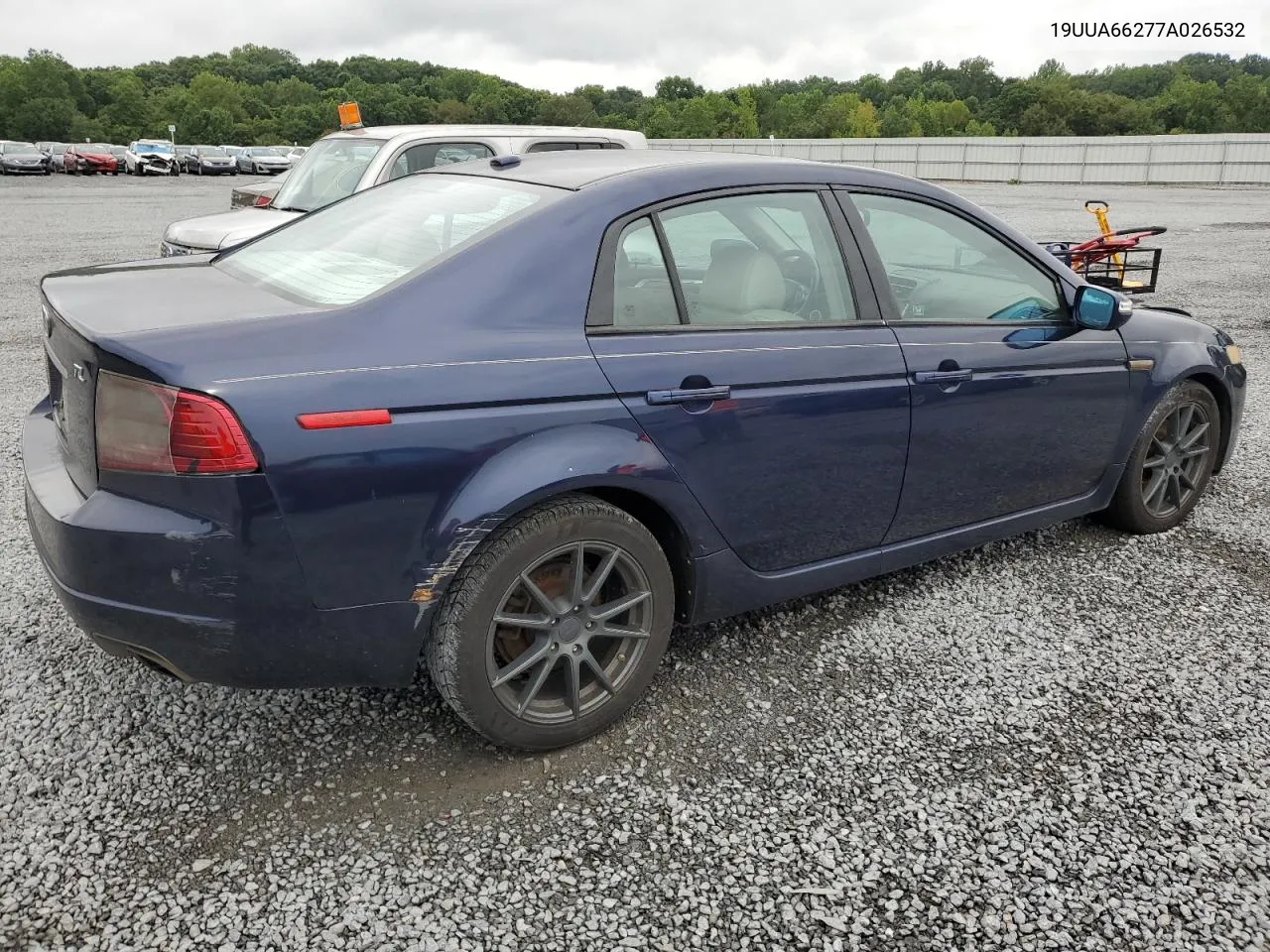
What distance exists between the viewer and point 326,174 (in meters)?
8.54

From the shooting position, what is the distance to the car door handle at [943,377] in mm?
3291

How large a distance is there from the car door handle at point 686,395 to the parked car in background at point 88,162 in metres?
47.5

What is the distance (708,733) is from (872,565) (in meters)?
0.91

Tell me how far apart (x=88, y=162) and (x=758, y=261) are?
155 ft

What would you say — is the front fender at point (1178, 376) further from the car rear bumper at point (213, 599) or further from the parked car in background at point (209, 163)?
the parked car in background at point (209, 163)

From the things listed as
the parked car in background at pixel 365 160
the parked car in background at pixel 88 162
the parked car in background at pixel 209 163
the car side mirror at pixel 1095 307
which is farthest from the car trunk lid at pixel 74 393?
the parked car in background at pixel 209 163

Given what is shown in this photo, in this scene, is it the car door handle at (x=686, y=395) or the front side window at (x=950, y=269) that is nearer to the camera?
the car door handle at (x=686, y=395)

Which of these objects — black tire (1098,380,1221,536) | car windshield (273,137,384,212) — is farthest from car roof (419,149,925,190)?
car windshield (273,137,384,212)

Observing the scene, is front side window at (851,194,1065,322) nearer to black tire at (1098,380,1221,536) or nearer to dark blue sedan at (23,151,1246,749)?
dark blue sedan at (23,151,1246,749)

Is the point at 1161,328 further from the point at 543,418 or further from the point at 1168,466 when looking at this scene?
the point at 543,418

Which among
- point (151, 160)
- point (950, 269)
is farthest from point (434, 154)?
point (151, 160)

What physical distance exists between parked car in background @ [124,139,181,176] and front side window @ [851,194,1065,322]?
47626 mm

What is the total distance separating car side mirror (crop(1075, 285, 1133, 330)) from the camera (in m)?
3.74

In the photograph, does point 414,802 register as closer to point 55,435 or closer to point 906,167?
point 55,435
